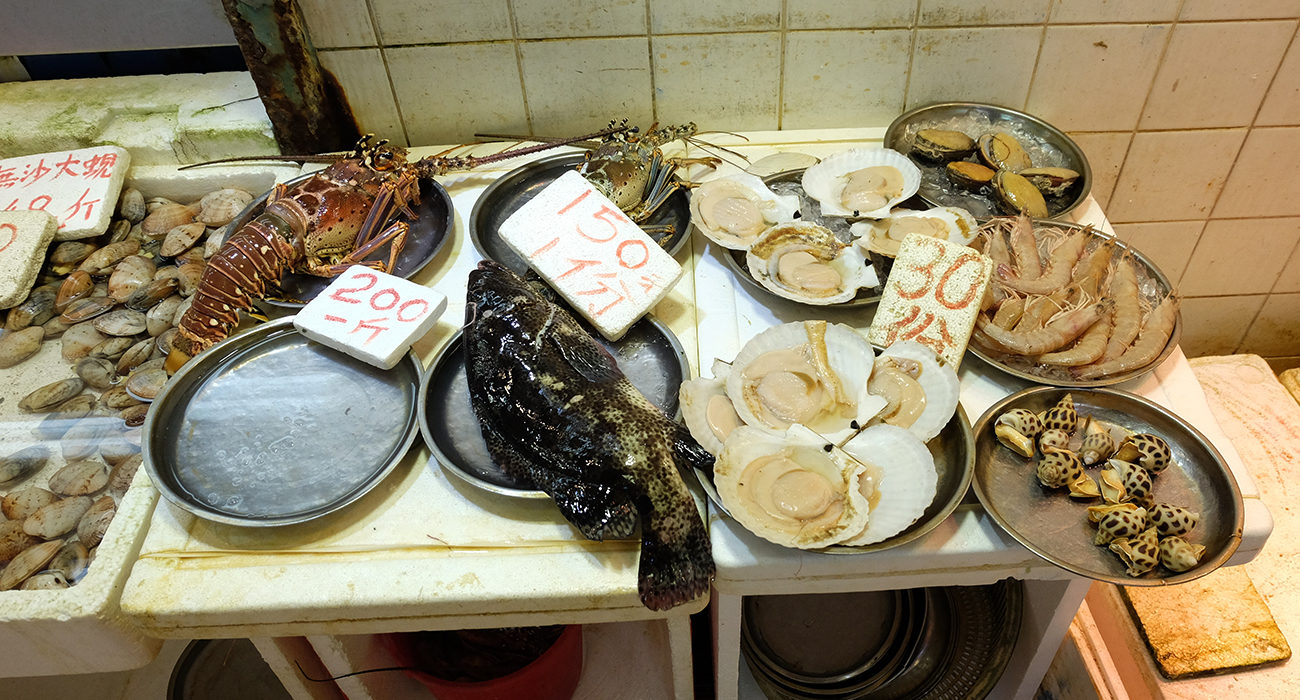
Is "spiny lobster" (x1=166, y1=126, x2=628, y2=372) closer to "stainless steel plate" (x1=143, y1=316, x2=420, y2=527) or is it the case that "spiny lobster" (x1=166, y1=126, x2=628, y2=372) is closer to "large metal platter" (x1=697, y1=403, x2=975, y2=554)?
"stainless steel plate" (x1=143, y1=316, x2=420, y2=527)

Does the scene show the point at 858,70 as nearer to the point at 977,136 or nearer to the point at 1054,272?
the point at 977,136

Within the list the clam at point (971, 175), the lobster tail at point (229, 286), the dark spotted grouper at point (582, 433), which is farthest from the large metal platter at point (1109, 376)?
the lobster tail at point (229, 286)

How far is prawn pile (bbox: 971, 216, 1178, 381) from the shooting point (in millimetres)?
1596

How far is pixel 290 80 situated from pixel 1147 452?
227cm

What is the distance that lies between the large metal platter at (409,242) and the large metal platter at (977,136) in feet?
4.19

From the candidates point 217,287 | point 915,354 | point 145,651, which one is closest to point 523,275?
point 217,287

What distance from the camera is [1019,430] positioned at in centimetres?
149

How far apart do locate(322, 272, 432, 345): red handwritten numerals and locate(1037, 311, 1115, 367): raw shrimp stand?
1368 mm

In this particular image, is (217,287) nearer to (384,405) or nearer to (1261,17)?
(384,405)

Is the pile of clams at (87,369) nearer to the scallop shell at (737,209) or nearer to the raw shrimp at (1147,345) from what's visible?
the scallop shell at (737,209)

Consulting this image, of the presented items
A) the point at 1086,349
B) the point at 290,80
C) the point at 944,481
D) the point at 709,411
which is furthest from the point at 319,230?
the point at 1086,349

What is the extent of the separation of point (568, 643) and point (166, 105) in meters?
2.07

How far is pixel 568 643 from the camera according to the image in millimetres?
2006

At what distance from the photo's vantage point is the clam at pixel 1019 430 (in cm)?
148
